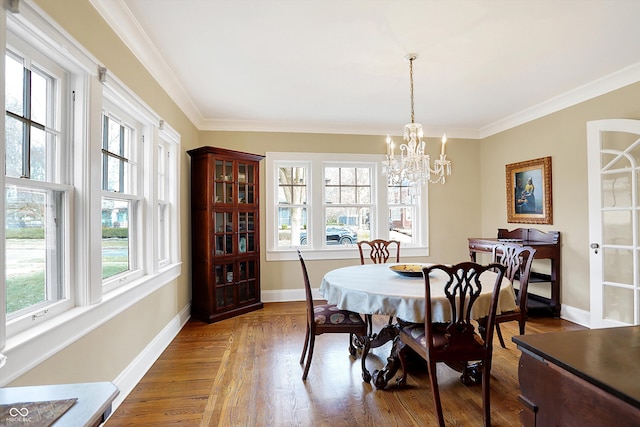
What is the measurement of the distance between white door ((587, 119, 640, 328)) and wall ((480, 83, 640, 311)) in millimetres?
232

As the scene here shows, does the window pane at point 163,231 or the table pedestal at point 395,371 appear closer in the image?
the table pedestal at point 395,371

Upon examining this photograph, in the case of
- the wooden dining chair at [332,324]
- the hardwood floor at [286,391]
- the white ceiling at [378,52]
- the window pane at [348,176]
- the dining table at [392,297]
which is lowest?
the hardwood floor at [286,391]

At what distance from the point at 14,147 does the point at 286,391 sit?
6.96 feet

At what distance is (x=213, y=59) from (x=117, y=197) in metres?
1.41

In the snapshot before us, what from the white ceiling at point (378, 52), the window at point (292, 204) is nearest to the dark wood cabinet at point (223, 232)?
the window at point (292, 204)

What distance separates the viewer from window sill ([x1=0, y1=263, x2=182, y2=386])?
1.26 meters

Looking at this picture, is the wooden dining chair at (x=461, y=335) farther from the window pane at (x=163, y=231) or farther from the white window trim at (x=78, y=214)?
the window pane at (x=163, y=231)

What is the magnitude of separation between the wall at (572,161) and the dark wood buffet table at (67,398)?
434cm

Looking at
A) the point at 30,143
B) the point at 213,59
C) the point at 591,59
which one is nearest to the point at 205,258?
the point at 213,59

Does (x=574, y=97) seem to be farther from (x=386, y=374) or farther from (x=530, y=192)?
(x=386, y=374)

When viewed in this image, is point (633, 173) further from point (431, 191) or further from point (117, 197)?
point (117, 197)

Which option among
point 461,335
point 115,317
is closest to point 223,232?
point 115,317

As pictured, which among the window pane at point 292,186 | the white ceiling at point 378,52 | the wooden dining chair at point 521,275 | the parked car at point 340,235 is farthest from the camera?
the parked car at point 340,235

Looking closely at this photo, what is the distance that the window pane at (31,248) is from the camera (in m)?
1.40
